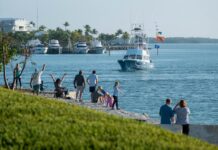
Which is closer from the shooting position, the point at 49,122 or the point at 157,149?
the point at 157,149

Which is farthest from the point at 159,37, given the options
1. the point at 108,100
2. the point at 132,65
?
the point at 108,100

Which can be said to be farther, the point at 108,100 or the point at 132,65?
the point at 132,65

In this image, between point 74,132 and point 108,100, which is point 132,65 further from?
point 74,132

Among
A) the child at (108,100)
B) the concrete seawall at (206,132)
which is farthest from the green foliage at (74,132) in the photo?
the child at (108,100)

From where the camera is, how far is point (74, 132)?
1212 cm

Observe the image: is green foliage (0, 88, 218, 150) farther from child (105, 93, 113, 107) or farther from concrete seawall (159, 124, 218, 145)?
child (105, 93, 113, 107)

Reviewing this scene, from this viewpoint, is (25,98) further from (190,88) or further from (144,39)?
(144,39)

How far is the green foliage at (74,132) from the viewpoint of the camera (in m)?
11.5

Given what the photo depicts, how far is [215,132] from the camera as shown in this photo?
19.9 meters

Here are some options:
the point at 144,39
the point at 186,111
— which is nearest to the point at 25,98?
the point at 186,111

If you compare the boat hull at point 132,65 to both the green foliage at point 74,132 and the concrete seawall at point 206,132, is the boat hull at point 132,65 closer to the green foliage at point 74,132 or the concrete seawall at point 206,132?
the concrete seawall at point 206,132

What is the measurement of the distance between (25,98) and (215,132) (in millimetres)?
6138

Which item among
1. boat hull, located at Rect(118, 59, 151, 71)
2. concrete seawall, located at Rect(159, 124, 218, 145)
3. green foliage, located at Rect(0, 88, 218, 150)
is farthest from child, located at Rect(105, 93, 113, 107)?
boat hull, located at Rect(118, 59, 151, 71)

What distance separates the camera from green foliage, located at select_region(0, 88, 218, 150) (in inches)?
454
